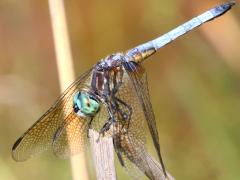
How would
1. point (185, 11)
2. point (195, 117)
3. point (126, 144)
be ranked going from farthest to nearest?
point (185, 11) → point (195, 117) → point (126, 144)

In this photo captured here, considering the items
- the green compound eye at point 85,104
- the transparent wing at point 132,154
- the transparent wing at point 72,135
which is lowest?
the transparent wing at point 132,154

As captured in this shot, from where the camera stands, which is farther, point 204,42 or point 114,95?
point 204,42

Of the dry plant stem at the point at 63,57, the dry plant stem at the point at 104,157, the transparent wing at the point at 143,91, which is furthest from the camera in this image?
the dry plant stem at the point at 63,57

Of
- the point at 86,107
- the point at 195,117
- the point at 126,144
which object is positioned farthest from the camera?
the point at 195,117

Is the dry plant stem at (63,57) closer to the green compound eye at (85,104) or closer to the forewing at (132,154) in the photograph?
the green compound eye at (85,104)

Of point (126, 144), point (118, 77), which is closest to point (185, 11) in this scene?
point (118, 77)

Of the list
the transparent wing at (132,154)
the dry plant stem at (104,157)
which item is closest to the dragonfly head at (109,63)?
the transparent wing at (132,154)

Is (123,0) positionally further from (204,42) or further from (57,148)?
(57,148)
